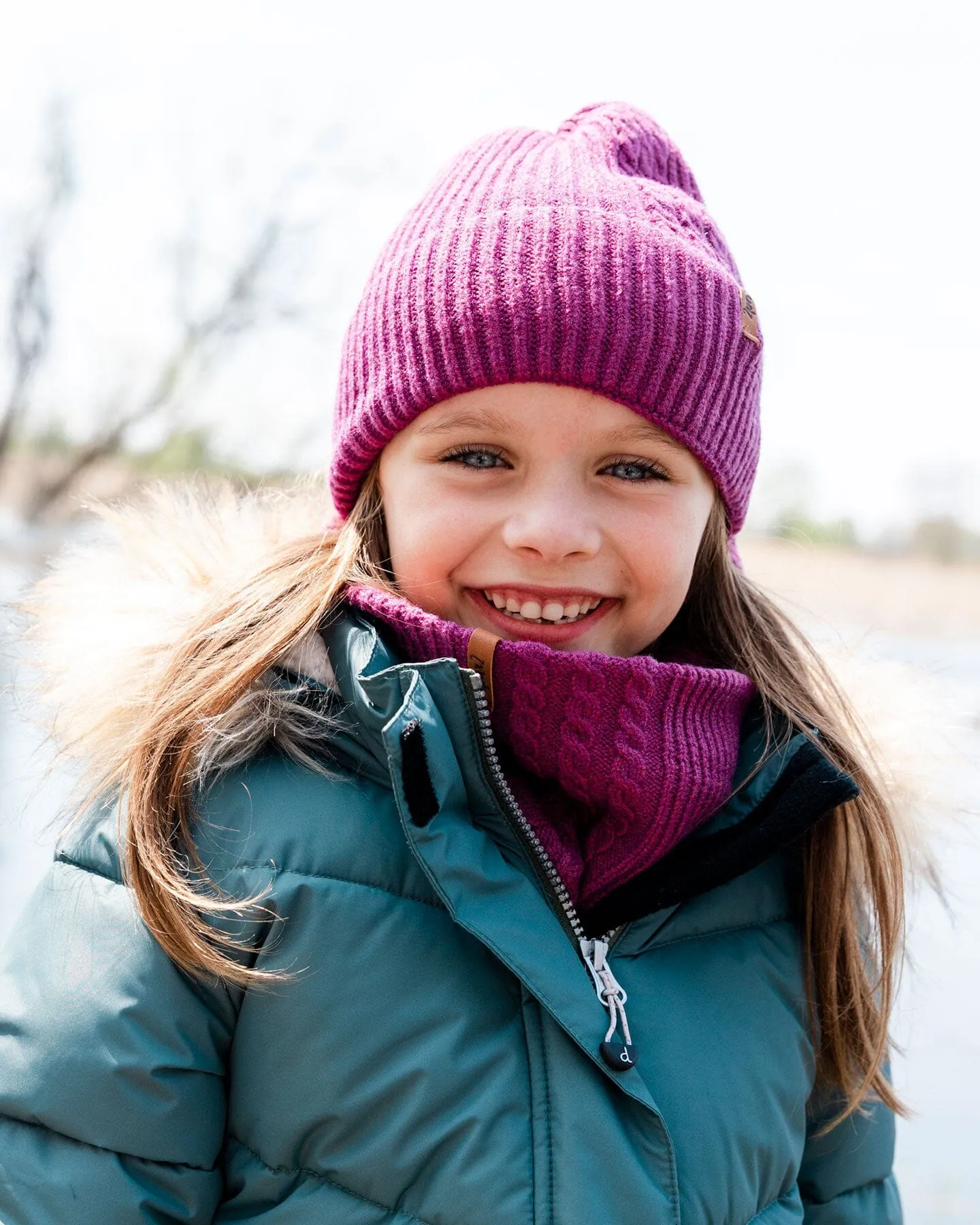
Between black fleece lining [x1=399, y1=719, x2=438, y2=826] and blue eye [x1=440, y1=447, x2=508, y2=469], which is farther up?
blue eye [x1=440, y1=447, x2=508, y2=469]

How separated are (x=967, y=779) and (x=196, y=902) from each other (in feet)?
3.41

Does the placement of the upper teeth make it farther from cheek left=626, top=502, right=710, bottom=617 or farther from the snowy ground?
the snowy ground

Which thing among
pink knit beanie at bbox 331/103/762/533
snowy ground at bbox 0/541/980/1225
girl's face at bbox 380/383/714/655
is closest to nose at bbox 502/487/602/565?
girl's face at bbox 380/383/714/655

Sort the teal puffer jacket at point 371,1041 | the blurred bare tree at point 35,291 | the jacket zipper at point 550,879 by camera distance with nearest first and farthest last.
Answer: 1. the teal puffer jacket at point 371,1041
2. the jacket zipper at point 550,879
3. the blurred bare tree at point 35,291

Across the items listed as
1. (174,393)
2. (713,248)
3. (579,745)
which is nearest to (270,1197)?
(579,745)

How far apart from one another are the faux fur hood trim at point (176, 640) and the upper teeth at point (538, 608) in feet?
0.63

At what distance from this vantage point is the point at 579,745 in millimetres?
1075

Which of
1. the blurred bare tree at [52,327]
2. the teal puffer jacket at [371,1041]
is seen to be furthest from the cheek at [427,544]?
the blurred bare tree at [52,327]

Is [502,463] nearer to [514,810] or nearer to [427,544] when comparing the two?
[427,544]

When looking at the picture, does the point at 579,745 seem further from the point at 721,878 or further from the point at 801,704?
the point at 801,704

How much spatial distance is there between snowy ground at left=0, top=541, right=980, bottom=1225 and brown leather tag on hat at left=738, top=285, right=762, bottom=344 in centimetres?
53

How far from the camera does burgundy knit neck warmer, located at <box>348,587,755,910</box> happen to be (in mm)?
1077

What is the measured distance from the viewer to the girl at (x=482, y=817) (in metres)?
0.93

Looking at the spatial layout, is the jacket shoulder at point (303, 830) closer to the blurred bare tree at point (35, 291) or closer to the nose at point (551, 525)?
the nose at point (551, 525)
